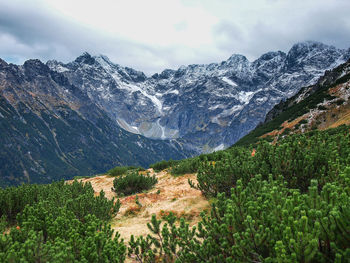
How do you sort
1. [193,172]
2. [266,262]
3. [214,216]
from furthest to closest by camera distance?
[193,172]
[214,216]
[266,262]

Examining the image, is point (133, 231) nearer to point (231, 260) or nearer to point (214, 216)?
point (214, 216)

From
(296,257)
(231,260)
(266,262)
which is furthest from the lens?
(231,260)

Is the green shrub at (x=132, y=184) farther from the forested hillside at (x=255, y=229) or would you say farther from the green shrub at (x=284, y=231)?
the green shrub at (x=284, y=231)

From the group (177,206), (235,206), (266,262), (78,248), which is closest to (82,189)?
(177,206)

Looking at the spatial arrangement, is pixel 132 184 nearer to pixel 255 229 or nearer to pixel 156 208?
pixel 156 208

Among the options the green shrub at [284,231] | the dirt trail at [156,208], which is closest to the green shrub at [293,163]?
the dirt trail at [156,208]

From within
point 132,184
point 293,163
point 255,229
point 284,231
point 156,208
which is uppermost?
point 293,163

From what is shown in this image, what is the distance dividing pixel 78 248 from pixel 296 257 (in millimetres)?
3681

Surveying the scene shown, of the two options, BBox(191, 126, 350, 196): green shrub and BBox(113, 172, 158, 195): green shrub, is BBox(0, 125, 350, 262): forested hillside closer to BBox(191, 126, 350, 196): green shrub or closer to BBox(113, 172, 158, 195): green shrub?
BBox(191, 126, 350, 196): green shrub

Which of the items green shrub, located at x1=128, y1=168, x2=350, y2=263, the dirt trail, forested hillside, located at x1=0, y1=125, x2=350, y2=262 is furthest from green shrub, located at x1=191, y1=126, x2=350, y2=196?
green shrub, located at x1=128, y1=168, x2=350, y2=263

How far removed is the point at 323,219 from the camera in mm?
3029

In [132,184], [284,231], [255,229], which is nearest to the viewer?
[284,231]

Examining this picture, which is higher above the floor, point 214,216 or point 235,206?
point 235,206

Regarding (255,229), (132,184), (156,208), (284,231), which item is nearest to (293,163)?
(255,229)
